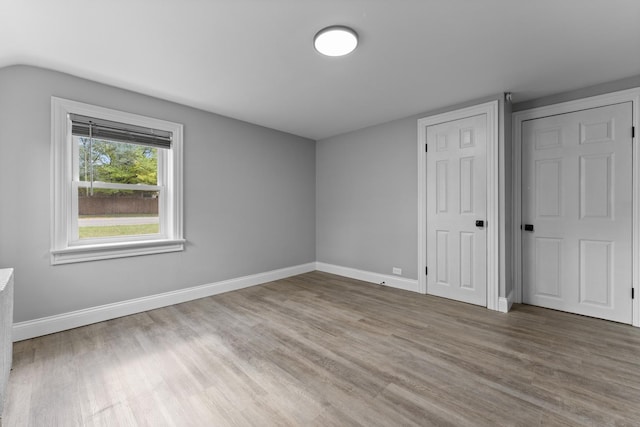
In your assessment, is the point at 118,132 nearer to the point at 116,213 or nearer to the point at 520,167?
the point at 116,213

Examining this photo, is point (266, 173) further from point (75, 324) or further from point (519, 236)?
point (519, 236)

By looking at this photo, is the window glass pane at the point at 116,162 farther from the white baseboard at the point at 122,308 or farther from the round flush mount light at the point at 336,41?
the round flush mount light at the point at 336,41

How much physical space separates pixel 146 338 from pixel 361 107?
3481 millimetres

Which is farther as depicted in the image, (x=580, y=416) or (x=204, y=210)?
(x=204, y=210)

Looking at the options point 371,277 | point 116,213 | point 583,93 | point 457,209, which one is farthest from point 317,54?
point 371,277

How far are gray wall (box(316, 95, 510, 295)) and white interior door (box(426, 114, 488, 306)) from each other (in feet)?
0.82

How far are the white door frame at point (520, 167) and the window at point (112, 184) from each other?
4209mm

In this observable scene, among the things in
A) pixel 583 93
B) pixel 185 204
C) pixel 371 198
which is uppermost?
pixel 583 93

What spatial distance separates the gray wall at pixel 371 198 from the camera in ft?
12.9

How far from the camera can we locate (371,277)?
434 centimetres

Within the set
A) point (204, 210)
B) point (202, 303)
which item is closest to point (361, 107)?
point (204, 210)

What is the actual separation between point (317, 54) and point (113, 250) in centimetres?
287

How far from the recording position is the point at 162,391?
1.77 meters

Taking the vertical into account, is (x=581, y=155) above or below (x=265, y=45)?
below
